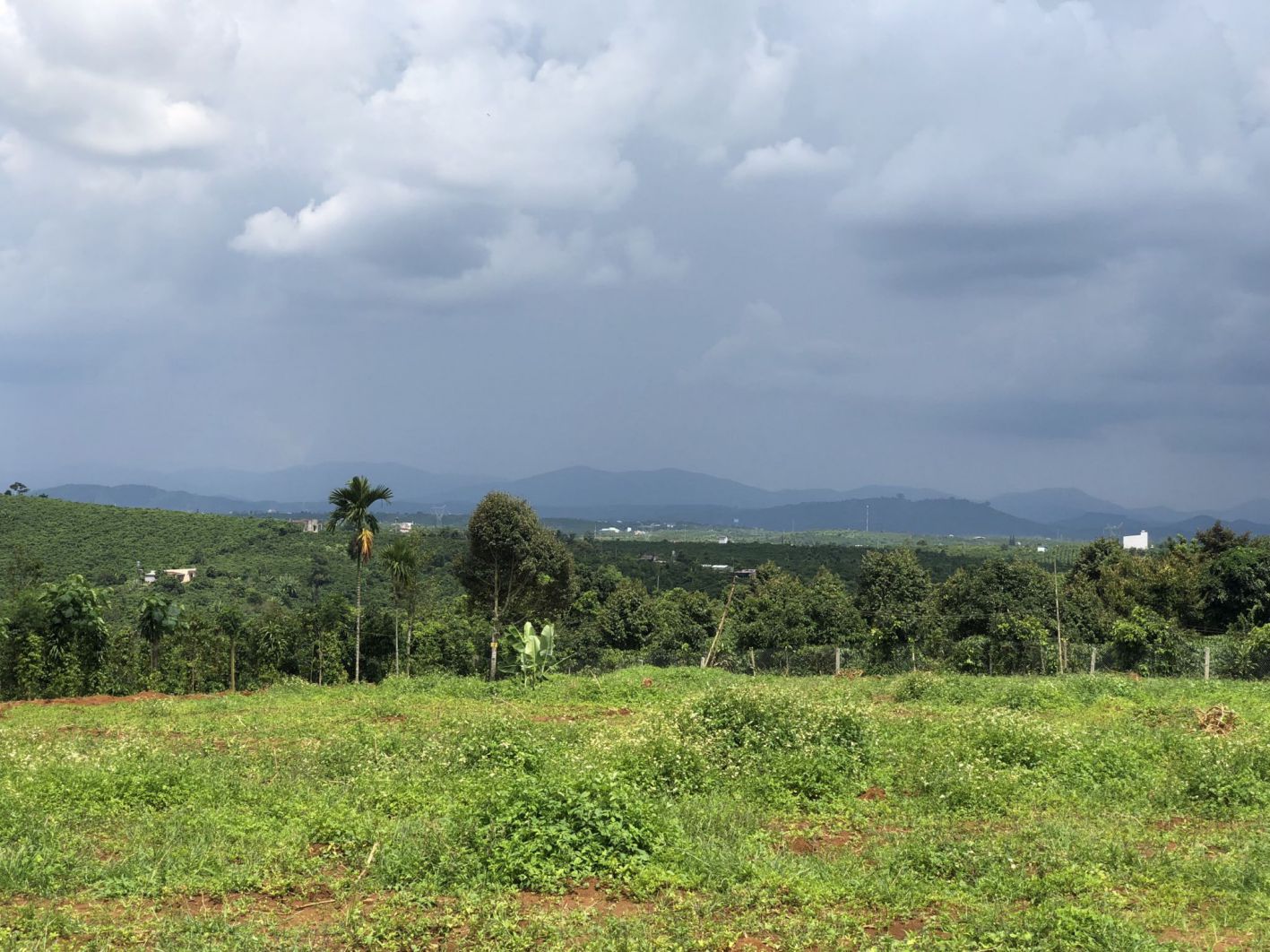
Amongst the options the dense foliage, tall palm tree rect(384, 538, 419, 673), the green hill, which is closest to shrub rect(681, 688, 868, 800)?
the dense foliage

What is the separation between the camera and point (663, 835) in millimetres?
9039

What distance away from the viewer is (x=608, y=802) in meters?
8.98

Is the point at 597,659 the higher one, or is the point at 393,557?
the point at 393,557

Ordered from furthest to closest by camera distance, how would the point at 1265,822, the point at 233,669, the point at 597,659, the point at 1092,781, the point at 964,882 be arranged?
the point at 597,659
the point at 233,669
the point at 1092,781
the point at 1265,822
the point at 964,882

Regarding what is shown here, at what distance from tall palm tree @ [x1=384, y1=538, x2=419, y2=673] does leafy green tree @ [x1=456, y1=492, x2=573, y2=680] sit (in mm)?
2241

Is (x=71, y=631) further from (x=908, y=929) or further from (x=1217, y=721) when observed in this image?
(x=1217, y=721)

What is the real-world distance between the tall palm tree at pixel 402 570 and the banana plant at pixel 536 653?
5054 millimetres

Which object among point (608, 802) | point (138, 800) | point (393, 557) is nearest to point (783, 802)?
point (608, 802)

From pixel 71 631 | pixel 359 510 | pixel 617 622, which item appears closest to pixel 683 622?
pixel 617 622

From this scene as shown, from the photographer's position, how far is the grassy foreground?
719cm

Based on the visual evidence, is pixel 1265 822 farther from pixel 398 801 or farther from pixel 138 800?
pixel 138 800

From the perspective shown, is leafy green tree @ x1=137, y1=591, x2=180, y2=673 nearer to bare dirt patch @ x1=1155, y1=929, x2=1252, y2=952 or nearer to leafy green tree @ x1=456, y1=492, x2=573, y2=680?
leafy green tree @ x1=456, y1=492, x2=573, y2=680

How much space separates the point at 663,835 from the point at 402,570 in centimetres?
2349

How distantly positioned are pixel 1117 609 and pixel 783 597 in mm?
17057
